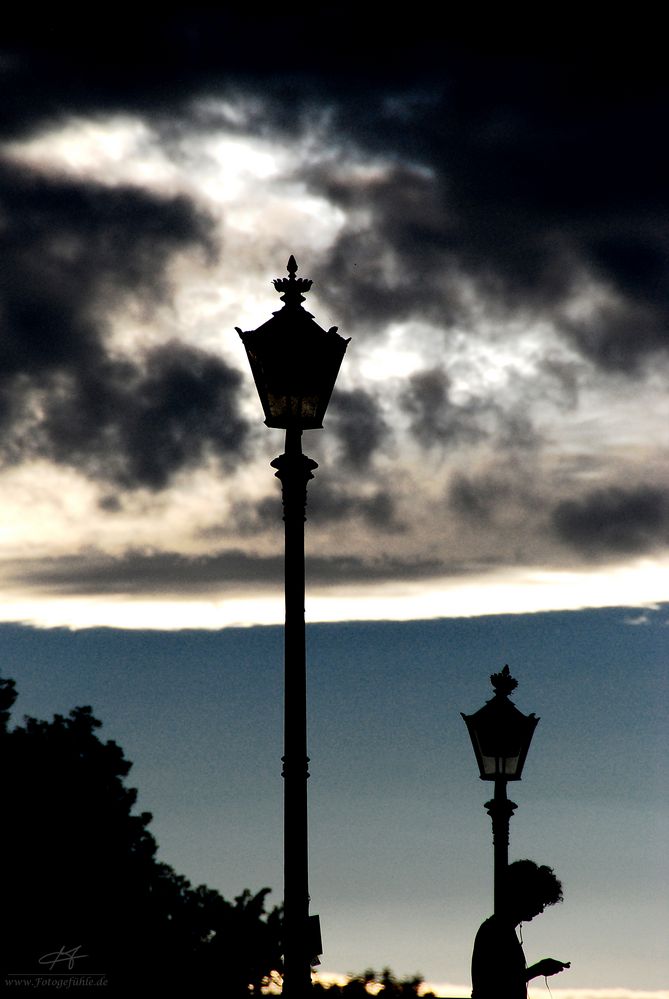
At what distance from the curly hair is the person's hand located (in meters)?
0.43

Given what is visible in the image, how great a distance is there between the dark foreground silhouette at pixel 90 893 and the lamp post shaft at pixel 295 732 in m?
41.6

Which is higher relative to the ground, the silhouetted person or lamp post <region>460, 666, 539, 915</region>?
lamp post <region>460, 666, 539, 915</region>

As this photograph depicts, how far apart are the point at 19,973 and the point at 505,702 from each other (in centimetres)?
3842

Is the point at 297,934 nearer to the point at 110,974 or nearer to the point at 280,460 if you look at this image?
the point at 280,460

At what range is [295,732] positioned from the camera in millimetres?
9211

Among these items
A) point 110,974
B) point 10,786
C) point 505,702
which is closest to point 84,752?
point 10,786

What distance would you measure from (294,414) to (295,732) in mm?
2042

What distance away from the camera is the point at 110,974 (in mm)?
51625

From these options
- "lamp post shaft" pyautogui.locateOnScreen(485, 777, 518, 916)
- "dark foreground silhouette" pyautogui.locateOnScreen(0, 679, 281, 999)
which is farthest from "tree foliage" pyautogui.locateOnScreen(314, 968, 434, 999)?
"dark foreground silhouette" pyautogui.locateOnScreen(0, 679, 281, 999)

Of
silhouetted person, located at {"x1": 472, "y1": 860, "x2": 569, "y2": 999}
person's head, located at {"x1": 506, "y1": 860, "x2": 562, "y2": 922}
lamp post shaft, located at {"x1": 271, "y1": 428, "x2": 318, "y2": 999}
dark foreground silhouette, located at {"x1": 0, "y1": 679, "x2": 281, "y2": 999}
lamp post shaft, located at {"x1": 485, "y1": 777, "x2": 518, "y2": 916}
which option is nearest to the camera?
lamp post shaft, located at {"x1": 271, "y1": 428, "x2": 318, "y2": 999}

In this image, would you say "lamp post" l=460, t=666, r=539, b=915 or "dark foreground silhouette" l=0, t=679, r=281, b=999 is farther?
"dark foreground silhouette" l=0, t=679, r=281, b=999

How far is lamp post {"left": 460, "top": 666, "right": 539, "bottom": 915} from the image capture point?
13961 mm
